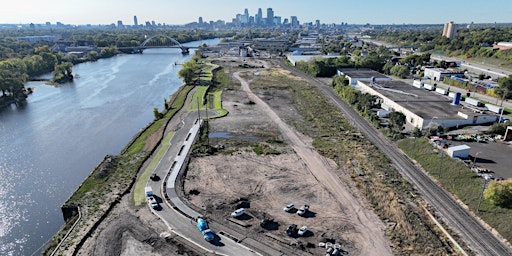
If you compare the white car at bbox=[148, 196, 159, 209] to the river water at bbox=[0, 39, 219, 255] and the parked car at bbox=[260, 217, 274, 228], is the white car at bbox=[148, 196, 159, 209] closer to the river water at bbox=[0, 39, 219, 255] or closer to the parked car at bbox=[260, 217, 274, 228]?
the river water at bbox=[0, 39, 219, 255]

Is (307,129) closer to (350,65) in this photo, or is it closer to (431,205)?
(431,205)

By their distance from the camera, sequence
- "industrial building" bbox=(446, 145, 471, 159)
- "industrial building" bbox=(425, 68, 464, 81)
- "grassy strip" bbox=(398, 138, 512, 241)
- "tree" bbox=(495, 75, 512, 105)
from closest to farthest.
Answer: "grassy strip" bbox=(398, 138, 512, 241) → "industrial building" bbox=(446, 145, 471, 159) → "tree" bbox=(495, 75, 512, 105) → "industrial building" bbox=(425, 68, 464, 81)

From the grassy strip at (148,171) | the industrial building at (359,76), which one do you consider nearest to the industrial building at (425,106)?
the industrial building at (359,76)

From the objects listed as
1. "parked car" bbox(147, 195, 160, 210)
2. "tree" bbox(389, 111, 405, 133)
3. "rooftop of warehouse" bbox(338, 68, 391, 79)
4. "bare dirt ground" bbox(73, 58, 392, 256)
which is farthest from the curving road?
"rooftop of warehouse" bbox(338, 68, 391, 79)

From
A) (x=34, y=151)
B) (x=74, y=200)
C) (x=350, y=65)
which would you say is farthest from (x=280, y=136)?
(x=350, y=65)

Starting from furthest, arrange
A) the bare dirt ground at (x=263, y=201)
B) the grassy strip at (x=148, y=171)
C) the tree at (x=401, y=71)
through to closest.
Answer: the tree at (x=401, y=71) < the grassy strip at (x=148, y=171) < the bare dirt ground at (x=263, y=201)

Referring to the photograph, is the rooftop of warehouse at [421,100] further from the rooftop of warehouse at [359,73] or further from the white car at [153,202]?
the white car at [153,202]
